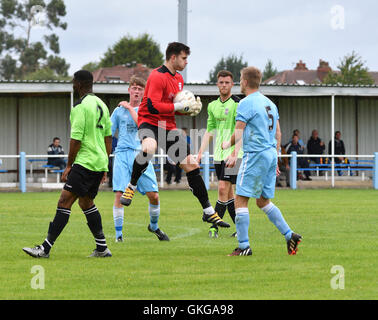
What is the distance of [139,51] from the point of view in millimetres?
91250

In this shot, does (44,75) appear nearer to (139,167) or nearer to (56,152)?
(56,152)

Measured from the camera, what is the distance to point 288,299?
605 centimetres

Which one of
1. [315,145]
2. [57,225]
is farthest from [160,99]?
[315,145]

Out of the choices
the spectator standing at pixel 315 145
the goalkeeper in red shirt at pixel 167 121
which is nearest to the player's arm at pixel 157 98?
the goalkeeper in red shirt at pixel 167 121

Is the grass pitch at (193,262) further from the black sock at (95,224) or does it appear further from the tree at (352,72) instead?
the tree at (352,72)

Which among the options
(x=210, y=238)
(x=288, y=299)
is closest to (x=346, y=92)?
(x=210, y=238)

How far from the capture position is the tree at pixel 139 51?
91.2 meters

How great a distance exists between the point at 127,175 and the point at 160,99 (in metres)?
1.63

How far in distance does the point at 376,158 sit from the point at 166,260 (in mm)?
17488

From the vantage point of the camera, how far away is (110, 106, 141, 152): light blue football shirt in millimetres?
10523

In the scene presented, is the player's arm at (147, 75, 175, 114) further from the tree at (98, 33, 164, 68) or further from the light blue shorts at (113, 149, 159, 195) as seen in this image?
the tree at (98, 33, 164, 68)
